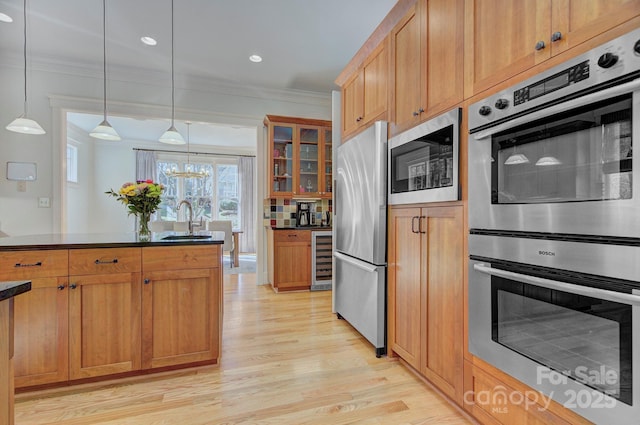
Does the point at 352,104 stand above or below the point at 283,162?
above

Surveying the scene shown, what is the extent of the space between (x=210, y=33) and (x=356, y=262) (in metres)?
2.76

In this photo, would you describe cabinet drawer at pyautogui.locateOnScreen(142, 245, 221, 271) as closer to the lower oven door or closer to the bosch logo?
the lower oven door

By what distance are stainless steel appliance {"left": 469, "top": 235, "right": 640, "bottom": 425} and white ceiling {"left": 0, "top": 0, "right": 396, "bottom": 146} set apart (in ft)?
8.27

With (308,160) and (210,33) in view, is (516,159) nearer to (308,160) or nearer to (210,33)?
(210,33)

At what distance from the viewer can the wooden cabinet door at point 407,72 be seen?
6.21ft

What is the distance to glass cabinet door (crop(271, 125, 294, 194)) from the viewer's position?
451 centimetres

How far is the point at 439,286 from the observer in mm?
1726

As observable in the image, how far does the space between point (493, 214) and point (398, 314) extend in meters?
1.07

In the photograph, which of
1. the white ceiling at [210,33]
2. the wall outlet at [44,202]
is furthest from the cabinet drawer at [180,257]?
the wall outlet at [44,202]

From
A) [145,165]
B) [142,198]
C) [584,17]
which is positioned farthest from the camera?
[145,165]

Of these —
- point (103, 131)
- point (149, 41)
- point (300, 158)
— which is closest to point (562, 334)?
point (103, 131)

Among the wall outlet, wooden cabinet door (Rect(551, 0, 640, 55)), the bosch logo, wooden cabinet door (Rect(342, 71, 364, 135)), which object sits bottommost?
the bosch logo

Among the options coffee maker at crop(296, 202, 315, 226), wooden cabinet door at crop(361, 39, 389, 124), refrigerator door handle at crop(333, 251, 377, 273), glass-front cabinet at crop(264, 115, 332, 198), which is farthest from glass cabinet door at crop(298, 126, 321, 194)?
wooden cabinet door at crop(361, 39, 389, 124)

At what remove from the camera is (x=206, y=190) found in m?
7.65
